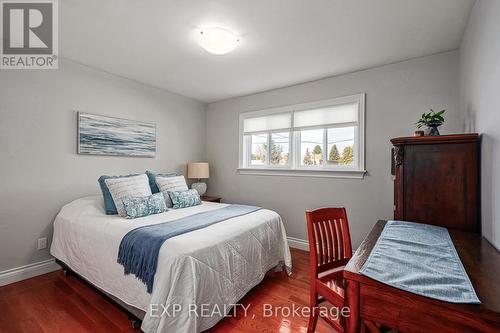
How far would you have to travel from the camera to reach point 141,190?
2631 mm

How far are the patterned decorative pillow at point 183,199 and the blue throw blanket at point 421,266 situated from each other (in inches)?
88.5

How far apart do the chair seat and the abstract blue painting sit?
9.88ft

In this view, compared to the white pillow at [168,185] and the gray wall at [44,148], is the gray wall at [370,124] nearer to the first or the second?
the white pillow at [168,185]

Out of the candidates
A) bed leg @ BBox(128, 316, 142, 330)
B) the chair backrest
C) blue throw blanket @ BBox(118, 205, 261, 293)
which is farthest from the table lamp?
the chair backrest

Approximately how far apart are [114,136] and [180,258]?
240 cm

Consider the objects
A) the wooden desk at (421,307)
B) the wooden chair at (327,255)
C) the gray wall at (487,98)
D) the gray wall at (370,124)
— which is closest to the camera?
the wooden desk at (421,307)

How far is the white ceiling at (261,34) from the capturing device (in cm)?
180

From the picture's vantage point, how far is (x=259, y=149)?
398 cm

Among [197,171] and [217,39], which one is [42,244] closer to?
[197,171]

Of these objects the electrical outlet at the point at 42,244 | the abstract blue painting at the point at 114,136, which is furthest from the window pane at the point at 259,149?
the electrical outlet at the point at 42,244

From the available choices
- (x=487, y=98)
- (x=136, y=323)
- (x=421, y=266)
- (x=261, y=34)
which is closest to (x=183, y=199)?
(x=136, y=323)

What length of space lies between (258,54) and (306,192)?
1980 mm

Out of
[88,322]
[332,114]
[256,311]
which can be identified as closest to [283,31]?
[332,114]

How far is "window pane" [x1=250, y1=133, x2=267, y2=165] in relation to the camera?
391 centimetres
